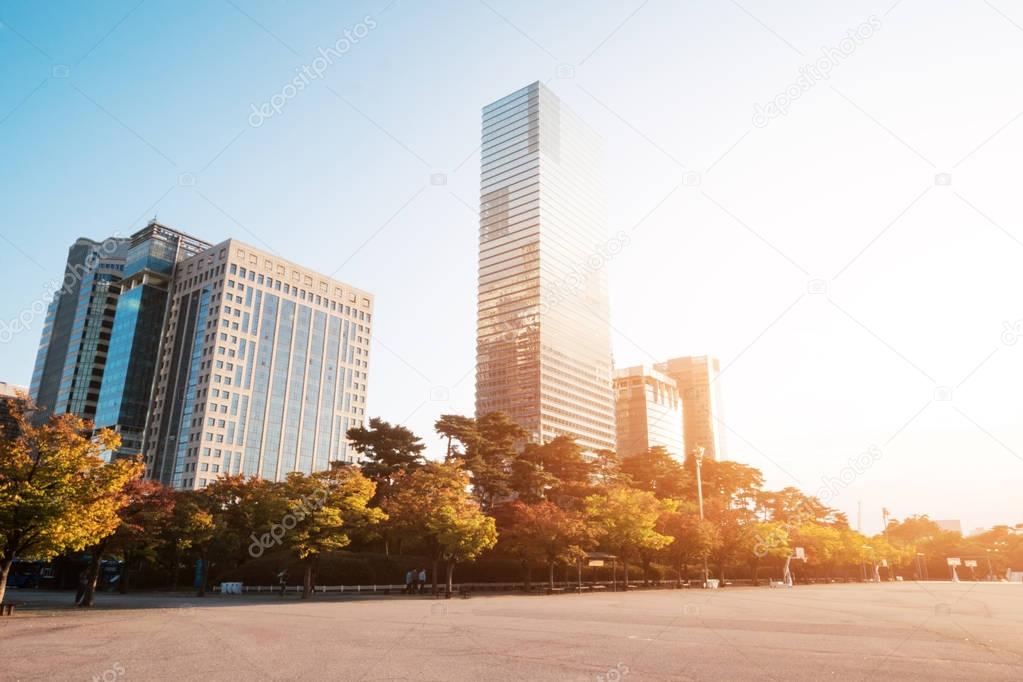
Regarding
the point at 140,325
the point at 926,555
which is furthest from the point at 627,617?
the point at 140,325

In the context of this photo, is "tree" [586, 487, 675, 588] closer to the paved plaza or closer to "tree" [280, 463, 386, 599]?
"tree" [280, 463, 386, 599]

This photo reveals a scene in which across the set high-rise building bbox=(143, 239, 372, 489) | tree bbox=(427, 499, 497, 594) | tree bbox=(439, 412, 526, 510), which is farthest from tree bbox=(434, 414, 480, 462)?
high-rise building bbox=(143, 239, 372, 489)

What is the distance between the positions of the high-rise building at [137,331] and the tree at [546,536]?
113162mm

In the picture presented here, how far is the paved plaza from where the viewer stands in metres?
12.0

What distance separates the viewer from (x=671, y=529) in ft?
190

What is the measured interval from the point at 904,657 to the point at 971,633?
25.3ft

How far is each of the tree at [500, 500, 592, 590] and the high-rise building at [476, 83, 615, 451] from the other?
123287 mm

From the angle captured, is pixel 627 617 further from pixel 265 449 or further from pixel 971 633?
pixel 265 449

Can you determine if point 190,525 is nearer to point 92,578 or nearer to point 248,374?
point 92,578

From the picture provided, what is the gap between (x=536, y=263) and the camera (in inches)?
6609

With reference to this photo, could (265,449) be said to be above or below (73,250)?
below

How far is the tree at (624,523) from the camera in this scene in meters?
50.6

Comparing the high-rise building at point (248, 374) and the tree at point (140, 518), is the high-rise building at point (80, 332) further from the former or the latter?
the tree at point (140, 518)

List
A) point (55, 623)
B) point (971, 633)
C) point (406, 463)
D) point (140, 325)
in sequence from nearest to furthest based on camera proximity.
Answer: point (971, 633) → point (55, 623) → point (406, 463) → point (140, 325)
